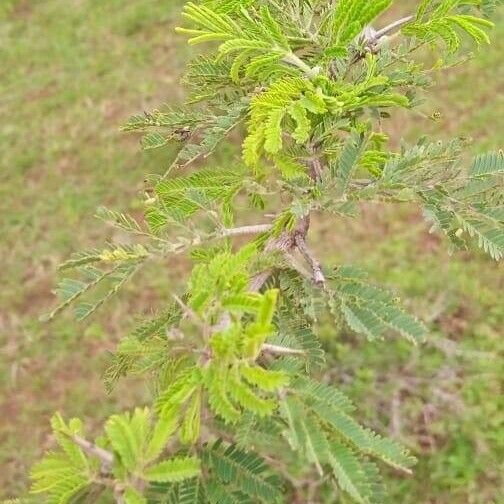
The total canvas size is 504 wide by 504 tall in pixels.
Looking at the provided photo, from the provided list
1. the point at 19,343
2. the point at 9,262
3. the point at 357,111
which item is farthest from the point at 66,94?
the point at 357,111

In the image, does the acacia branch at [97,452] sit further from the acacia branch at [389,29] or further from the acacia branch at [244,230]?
the acacia branch at [389,29]

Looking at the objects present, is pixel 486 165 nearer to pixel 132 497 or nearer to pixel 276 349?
pixel 276 349

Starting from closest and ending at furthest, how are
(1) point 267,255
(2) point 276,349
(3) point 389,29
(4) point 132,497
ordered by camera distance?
(4) point 132,497
(2) point 276,349
(1) point 267,255
(3) point 389,29

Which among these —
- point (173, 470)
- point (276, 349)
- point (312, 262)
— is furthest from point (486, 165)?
point (173, 470)

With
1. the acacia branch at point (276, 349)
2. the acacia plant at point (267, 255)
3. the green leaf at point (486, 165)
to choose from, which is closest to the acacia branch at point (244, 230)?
the acacia plant at point (267, 255)

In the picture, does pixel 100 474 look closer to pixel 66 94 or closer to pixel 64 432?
pixel 64 432

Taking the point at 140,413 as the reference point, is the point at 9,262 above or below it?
below

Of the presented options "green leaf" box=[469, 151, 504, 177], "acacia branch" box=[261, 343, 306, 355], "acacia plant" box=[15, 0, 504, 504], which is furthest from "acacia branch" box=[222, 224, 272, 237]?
"green leaf" box=[469, 151, 504, 177]

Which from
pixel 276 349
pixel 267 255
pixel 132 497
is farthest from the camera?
pixel 267 255

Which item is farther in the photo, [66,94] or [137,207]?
[66,94]
